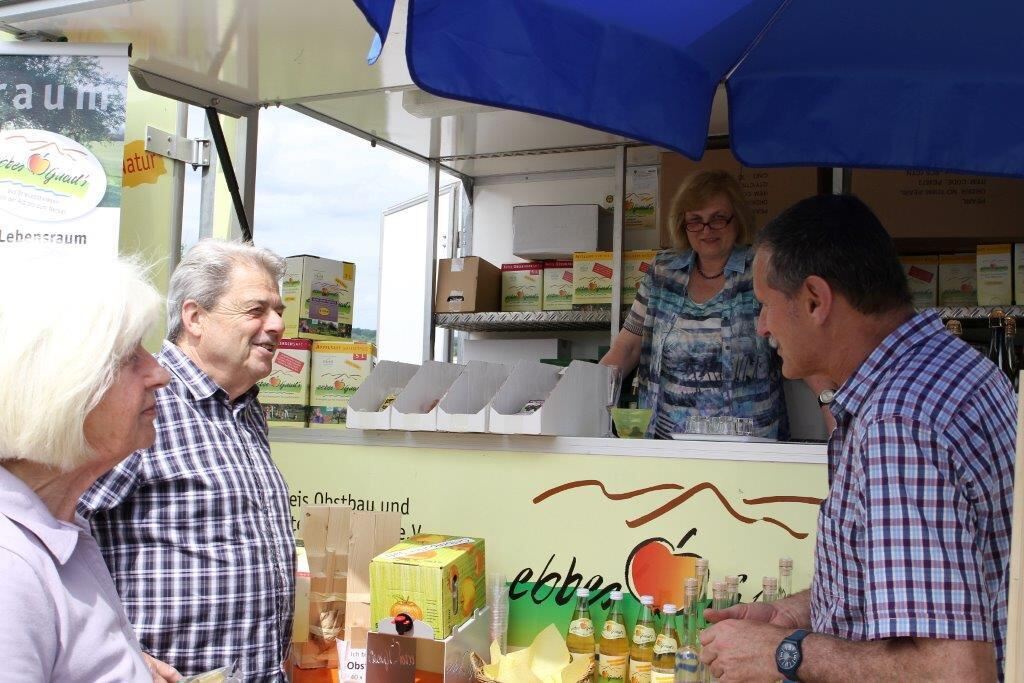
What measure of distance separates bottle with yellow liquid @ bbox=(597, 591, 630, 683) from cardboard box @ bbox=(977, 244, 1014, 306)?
3.01 meters

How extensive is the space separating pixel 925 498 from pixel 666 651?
104cm

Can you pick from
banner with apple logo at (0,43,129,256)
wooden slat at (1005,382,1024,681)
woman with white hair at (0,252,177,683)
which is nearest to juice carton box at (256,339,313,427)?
banner with apple logo at (0,43,129,256)

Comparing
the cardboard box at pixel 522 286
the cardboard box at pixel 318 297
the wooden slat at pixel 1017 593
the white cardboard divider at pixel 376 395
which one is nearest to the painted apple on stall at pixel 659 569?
the white cardboard divider at pixel 376 395

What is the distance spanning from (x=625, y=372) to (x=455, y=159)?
9.00 feet

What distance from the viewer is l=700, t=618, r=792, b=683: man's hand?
1532 mm

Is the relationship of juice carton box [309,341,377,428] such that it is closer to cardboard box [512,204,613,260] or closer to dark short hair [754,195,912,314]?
dark short hair [754,195,912,314]

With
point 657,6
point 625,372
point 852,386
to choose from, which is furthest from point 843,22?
point 625,372

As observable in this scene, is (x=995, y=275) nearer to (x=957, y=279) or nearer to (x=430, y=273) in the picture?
(x=957, y=279)

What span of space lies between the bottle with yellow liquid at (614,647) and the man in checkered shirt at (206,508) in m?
0.75

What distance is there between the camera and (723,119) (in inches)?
203

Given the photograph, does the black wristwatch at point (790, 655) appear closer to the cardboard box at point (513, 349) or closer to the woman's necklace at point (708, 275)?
the woman's necklace at point (708, 275)

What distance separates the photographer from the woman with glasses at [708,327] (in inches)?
140

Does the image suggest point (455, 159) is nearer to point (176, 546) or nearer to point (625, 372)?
point (625, 372)

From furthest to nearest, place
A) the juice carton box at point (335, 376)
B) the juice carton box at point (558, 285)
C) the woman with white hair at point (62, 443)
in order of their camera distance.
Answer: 1. the juice carton box at point (558, 285)
2. the juice carton box at point (335, 376)
3. the woman with white hair at point (62, 443)
